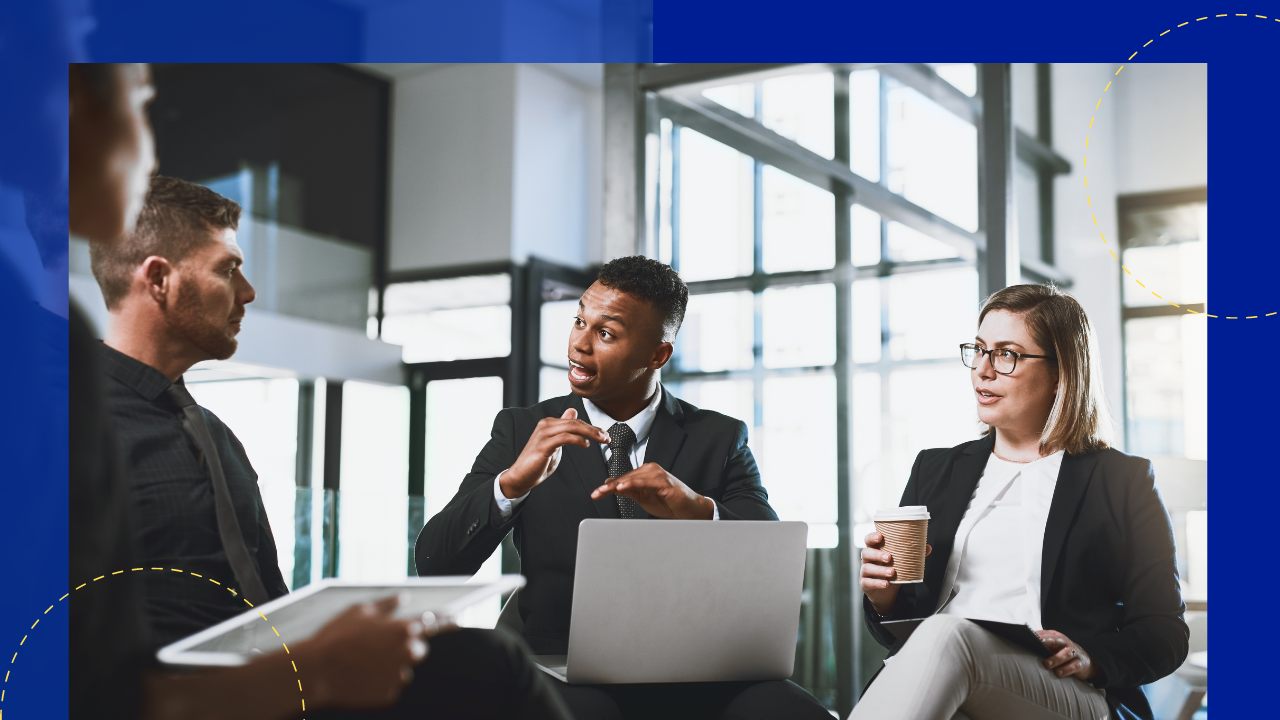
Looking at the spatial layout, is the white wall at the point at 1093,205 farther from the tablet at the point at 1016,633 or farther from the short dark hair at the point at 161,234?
the short dark hair at the point at 161,234

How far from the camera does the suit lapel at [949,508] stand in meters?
1.94

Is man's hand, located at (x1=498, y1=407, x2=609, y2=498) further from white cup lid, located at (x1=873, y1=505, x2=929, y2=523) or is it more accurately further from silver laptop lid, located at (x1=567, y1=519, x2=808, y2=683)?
white cup lid, located at (x1=873, y1=505, x2=929, y2=523)

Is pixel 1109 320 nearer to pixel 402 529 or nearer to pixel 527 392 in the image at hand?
pixel 527 392

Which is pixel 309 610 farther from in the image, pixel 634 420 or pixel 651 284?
pixel 651 284

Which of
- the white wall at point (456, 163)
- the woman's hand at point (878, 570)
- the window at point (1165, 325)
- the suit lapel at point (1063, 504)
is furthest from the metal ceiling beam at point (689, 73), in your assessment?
the woman's hand at point (878, 570)

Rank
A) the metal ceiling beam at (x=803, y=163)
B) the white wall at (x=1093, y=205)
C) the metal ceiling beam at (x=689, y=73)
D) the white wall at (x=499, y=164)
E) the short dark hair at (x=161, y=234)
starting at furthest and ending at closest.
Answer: the metal ceiling beam at (x=689, y=73), the white wall at (x=499, y=164), the metal ceiling beam at (x=803, y=163), the white wall at (x=1093, y=205), the short dark hair at (x=161, y=234)

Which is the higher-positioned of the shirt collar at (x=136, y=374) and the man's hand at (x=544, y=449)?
the shirt collar at (x=136, y=374)

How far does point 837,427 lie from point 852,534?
0.35 metres

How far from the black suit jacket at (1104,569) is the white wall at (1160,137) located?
40.1 inches

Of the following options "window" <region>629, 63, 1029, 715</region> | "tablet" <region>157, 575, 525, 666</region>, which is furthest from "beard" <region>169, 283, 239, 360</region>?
"window" <region>629, 63, 1029, 715</region>

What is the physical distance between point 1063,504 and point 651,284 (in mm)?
914

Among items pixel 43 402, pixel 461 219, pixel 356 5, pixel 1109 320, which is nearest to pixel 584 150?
pixel 461 219

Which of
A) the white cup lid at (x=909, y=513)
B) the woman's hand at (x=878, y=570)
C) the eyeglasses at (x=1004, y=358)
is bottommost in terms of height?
the woman's hand at (x=878, y=570)

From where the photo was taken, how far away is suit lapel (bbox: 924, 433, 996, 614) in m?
1.94
